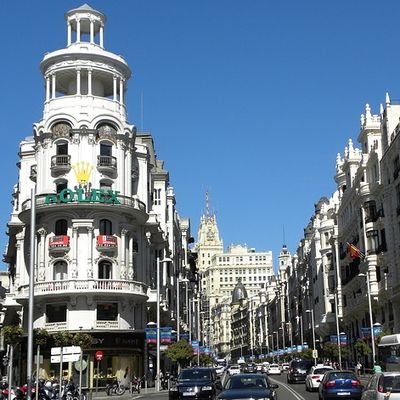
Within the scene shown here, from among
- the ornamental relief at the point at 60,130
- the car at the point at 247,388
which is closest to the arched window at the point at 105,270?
the ornamental relief at the point at 60,130

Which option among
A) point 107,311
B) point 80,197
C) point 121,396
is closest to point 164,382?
point 107,311

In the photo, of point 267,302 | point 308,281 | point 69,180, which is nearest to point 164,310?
point 69,180

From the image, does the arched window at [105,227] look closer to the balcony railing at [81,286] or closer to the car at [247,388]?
the balcony railing at [81,286]

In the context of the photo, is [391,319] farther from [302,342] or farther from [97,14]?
[302,342]

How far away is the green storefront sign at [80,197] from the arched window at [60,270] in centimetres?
502

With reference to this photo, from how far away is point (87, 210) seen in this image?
5797cm

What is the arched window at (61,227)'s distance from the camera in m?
58.5

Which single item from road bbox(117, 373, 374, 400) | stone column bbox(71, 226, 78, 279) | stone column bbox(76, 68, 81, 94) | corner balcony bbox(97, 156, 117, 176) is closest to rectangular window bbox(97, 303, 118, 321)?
stone column bbox(71, 226, 78, 279)

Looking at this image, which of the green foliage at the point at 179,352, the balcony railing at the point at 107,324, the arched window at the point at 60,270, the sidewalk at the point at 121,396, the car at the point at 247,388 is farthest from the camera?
the green foliage at the point at 179,352

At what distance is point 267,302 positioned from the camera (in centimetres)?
19900

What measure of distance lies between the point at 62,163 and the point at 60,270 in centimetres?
877

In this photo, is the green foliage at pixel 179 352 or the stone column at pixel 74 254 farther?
the green foliage at pixel 179 352

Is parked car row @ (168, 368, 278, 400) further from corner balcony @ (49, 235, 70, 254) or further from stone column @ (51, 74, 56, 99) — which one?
stone column @ (51, 74, 56, 99)

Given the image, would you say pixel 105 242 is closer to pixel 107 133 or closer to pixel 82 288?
pixel 82 288
